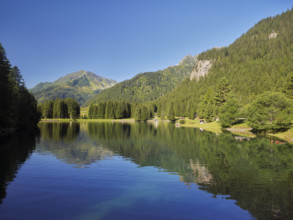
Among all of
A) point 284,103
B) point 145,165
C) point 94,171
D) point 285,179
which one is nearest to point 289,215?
point 285,179

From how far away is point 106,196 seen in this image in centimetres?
2116

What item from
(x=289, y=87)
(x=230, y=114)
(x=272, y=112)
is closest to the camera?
(x=272, y=112)

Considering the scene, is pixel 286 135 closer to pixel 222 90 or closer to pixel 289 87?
pixel 289 87

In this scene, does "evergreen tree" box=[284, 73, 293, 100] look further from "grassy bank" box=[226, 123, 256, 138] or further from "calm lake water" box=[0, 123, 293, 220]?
"calm lake water" box=[0, 123, 293, 220]

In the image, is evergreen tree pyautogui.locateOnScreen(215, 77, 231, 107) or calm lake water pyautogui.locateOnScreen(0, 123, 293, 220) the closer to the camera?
calm lake water pyautogui.locateOnScreen(0, 123, 293, 220)

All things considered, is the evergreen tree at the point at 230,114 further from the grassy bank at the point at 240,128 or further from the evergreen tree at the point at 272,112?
the evergreen tree at the point at 272,112

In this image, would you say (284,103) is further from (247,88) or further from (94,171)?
(247,88)

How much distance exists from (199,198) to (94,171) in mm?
17338

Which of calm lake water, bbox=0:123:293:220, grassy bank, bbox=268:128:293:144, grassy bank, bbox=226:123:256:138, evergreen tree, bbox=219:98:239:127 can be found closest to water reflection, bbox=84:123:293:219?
calm lake water, bbox=0:123:293:220

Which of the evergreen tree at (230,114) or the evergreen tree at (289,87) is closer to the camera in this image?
the evergreen tree at (289,87)

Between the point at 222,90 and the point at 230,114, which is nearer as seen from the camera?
the point at 230,114

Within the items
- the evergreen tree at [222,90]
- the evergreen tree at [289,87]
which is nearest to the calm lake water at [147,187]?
the evergreen tree at [289,87]

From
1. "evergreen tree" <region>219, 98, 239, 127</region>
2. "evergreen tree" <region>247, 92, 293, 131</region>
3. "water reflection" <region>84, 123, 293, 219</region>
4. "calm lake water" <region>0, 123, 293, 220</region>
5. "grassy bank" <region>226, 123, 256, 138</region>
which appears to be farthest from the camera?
"evergreen tree" <region>219, 98, 239, 127</region>

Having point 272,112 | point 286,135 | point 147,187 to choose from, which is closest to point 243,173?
point 147,187
